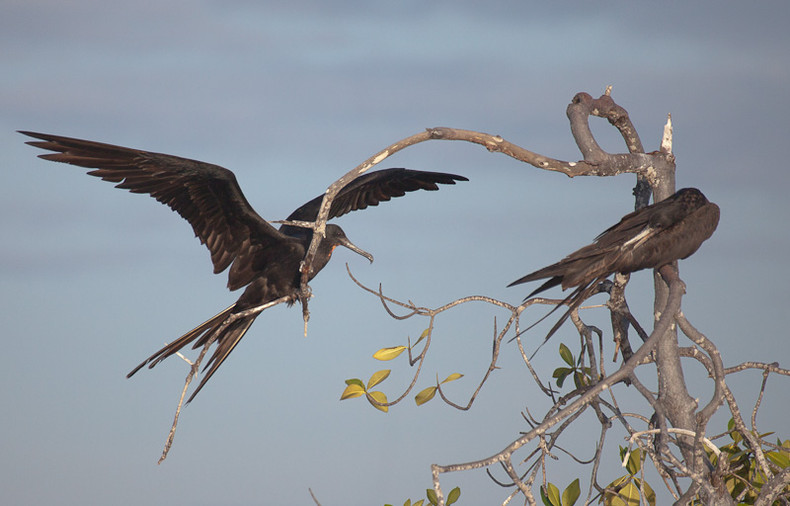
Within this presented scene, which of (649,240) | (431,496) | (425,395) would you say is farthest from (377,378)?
(649,240)

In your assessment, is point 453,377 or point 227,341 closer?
point 453,377

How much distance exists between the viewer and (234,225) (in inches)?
168

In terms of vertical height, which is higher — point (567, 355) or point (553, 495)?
point (567, 355)

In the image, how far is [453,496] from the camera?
298 centimetres

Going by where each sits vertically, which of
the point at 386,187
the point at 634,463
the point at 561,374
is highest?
the point at 386,187

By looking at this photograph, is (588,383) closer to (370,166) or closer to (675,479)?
(675,479)

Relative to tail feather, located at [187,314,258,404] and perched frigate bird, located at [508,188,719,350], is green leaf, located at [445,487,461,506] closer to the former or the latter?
perched frigate bird, located at [508,188,719,350]

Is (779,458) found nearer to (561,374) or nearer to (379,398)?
(561,374)

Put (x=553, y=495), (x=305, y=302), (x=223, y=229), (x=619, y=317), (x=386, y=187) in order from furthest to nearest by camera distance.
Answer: (x=386, y=187) → (x=223, y=229) → (x=305, y=302) → (x=619, y=317) → (x=553, y=495)

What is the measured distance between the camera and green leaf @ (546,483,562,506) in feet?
9.64

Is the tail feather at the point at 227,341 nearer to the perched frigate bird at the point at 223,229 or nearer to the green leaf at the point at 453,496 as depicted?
the perched frigate bird at the point at 223,229

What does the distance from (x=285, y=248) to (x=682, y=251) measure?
7.57ft

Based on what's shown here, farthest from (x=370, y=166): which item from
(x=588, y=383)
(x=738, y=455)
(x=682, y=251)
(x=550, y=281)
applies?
(x=738, y=455)

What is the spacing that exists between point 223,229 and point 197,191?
308mm
